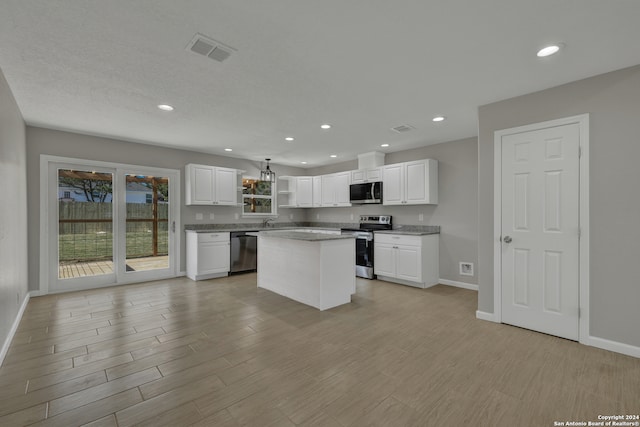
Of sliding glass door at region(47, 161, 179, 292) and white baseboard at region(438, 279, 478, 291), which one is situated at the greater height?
sliding glass door at region(47, 161, 179, 292)

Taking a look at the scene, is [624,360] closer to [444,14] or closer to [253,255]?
[444,14]

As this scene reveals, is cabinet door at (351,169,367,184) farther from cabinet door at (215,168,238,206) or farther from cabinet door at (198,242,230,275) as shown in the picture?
cabinet door at (198,242,230,275)

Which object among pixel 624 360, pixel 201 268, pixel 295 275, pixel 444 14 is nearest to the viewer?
pixel 444 14

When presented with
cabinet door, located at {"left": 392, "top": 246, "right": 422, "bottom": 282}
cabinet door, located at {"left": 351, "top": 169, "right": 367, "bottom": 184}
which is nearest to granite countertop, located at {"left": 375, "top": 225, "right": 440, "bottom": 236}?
cabinet door, located at {"left": 392, "top": 246, "right": 422, "bottom": 282}

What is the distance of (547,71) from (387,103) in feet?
4.87

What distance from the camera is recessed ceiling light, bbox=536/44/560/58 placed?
7.28 ft

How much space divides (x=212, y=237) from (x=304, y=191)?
8.58 feet

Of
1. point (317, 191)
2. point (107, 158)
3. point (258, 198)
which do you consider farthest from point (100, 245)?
point (317, 191)

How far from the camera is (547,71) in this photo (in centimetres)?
259

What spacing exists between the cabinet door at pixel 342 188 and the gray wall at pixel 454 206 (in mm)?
1399

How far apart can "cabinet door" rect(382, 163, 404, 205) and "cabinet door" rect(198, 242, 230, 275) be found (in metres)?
3.28

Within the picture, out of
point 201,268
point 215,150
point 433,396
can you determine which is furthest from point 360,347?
point 215,150

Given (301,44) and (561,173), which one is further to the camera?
(561,173)

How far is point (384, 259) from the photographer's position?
206 inches
